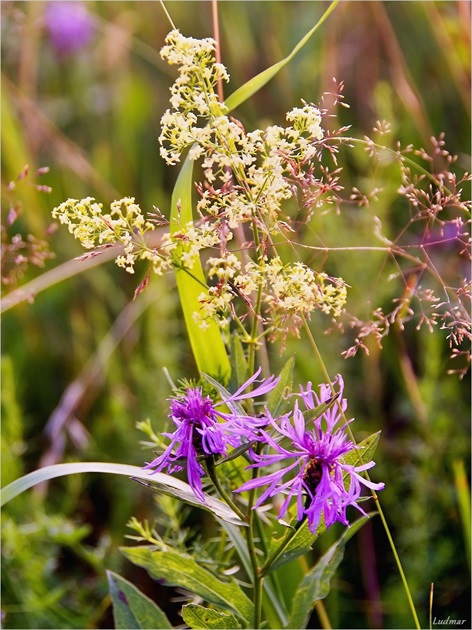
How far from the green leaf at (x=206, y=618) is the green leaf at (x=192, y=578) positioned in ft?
0.14

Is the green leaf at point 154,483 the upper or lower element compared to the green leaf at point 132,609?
upper

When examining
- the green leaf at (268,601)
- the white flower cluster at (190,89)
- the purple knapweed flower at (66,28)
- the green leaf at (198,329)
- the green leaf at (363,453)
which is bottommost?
the green leaf at (268,601)

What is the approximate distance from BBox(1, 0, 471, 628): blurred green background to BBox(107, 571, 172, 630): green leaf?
26cm

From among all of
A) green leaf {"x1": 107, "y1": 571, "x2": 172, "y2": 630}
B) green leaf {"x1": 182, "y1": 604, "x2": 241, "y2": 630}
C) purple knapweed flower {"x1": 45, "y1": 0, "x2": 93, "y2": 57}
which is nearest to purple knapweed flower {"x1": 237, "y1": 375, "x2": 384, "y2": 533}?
green leaf {"x1": 182, "y1": 604, "x2": 241, "y2": 630}

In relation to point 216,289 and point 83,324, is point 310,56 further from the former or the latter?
point 216,289

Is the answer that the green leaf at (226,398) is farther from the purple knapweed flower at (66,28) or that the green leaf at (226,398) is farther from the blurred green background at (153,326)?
the purple knapweed flower at (66,28)

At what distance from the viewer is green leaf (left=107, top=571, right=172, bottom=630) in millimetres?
717

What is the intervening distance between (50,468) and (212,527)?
0.55 meters

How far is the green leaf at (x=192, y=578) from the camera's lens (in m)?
0.65

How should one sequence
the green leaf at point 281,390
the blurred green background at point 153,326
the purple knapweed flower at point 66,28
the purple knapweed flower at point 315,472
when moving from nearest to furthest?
the purple knapweed flower at point 315,472 → the green leaf at point 281,390 → the blurred green background at point 153,326 → the purple knapweed flower at point 66,28

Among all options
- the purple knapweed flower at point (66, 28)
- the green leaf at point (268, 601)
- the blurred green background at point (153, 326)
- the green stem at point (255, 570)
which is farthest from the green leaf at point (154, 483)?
the purple knapweed flower at point (66, 28)

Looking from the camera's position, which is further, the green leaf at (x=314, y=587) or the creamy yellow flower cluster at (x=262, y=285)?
the green leaf at (x=314, y=587)

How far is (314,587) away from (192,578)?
11 cm

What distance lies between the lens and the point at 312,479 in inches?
21.9
